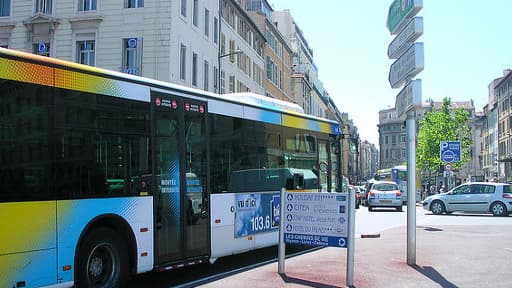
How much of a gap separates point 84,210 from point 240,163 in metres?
3.89

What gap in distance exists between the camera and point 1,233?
595 cm

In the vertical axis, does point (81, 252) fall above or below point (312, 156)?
below

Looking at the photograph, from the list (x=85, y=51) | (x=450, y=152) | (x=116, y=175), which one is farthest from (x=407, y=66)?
(x=85, y=51)

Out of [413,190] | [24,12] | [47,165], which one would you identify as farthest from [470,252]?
[24,12]

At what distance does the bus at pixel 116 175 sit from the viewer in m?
6.28

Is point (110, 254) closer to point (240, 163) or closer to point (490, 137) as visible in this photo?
point (240, 163)

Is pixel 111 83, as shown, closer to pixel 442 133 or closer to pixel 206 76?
pixel 206 76

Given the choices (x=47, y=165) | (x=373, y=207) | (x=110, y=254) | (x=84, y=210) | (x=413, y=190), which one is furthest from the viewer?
(x=373, y=207)

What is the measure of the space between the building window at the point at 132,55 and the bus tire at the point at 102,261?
1062 inches

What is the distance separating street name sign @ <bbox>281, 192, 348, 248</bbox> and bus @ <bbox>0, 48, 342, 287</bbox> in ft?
4.74

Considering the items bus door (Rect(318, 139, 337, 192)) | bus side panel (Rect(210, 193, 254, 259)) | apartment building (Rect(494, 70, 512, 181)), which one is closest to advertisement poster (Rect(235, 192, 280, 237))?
bus side panel (Rect(210, 193, 254, 259))

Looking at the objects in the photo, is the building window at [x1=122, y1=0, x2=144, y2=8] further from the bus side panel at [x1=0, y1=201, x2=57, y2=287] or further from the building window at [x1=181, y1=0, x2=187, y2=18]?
the bus side panel at [x1=0, y1=201, x2=57, y2=287]

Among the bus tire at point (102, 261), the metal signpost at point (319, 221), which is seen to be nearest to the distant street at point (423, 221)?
the metal signpost at point (319, 221)

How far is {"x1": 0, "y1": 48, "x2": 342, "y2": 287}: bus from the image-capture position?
6277 mm
